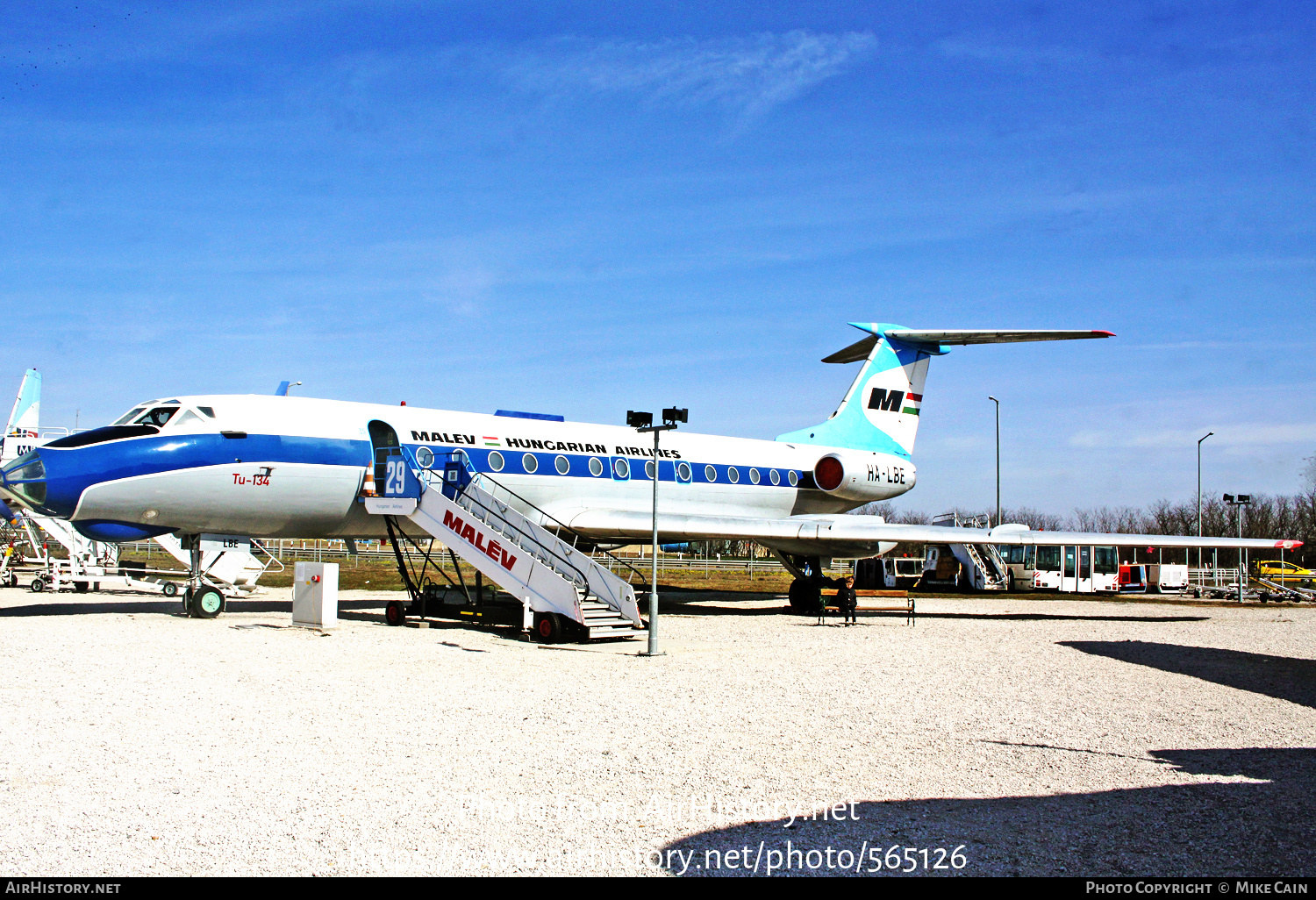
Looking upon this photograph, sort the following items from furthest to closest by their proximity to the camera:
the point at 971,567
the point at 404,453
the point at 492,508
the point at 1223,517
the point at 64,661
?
1. the point at 1223,517
2. the point at 971,567
3. the point at 404,453
4. the point at 492,508
5. the point at 64,661

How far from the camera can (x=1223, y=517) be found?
301 feet

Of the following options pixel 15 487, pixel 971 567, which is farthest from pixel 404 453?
pixel 971 567

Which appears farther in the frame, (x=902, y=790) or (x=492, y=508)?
(x=492, y=508)

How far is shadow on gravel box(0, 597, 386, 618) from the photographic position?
64.1 ft

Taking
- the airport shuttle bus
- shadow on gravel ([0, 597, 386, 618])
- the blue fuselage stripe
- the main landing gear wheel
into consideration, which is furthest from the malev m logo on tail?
the main landing gear wheel

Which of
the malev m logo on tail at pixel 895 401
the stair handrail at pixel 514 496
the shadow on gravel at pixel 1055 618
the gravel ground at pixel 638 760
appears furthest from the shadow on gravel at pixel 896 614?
the gravel ground at pixel 638 760

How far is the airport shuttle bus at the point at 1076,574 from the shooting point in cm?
3816

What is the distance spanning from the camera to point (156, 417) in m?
17.0

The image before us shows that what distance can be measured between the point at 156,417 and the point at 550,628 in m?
7.69

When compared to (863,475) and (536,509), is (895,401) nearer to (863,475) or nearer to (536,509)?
(863,475)

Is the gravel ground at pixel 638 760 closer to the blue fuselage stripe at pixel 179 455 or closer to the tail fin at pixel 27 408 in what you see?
the blue fuselage stripe at pixel 179 455
